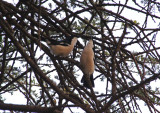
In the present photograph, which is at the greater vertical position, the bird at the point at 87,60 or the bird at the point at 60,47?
the bird at the point at 60,47

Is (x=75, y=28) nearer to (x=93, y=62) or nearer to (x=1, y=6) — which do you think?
(x=93, y=62)

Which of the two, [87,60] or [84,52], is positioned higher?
[84,52]

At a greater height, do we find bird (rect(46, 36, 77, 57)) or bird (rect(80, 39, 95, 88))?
bird (rect(46, 36, 77, 57))

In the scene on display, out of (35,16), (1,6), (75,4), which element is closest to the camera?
(1,6)

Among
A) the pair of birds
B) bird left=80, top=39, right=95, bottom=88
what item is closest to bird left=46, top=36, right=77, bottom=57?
the pair of birds

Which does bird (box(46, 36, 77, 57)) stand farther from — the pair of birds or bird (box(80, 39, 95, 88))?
bird (box(80, 39, 95, 88))

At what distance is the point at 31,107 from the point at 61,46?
186 cm

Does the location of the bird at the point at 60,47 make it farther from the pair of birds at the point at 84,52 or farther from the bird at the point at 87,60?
the bird at the point at 87,60

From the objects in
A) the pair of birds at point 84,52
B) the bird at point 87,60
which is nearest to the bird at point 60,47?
the pair of birds at point 84,52

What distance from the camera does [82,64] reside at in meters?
3.77

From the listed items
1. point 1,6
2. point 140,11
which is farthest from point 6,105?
point 140,11

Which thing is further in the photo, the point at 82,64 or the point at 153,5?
the point at 82,64

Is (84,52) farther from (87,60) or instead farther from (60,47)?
(60,47)

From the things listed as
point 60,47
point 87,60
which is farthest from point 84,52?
point 60,47
